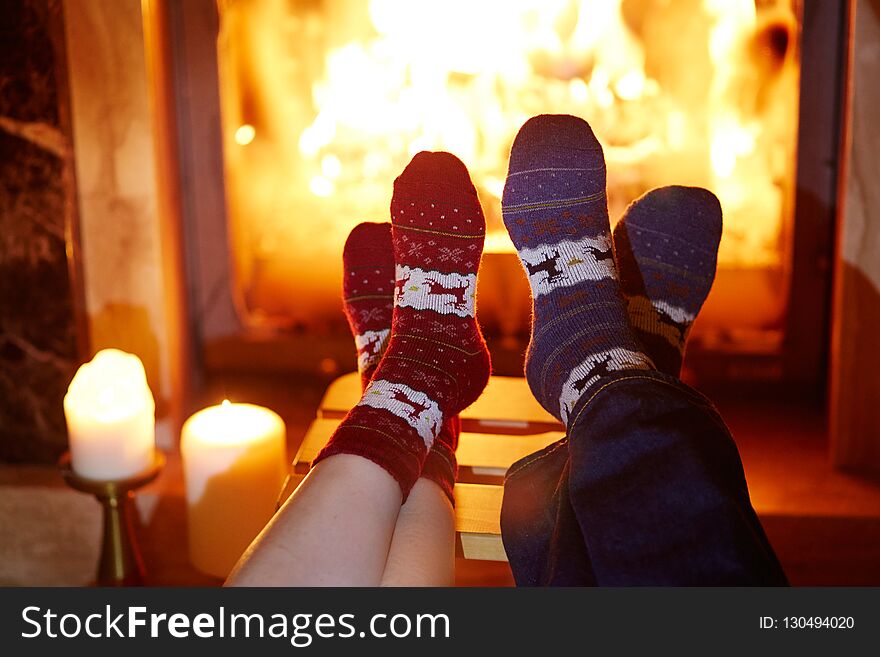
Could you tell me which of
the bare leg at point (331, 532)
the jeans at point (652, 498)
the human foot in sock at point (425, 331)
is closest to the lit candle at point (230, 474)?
the human foot in sock at point (425, 331)

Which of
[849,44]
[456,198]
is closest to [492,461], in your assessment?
[456,198]

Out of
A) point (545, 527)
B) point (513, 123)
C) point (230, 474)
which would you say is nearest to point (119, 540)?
point (230, 474)

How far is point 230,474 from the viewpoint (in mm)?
1061

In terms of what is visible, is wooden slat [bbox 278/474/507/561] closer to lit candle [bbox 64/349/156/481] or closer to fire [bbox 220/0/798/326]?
lit candle [bbox 64/349/156/481]

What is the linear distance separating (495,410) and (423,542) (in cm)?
41

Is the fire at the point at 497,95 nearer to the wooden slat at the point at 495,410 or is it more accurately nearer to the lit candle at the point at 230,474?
the wooden slat at the point at 495,410

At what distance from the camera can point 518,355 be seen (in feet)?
4.95

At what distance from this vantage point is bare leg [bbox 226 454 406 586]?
63 cm

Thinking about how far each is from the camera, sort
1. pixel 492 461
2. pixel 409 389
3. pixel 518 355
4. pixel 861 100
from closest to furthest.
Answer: pixel 409 389
pixel 492 461
pixel 861 100
pixel 518 355

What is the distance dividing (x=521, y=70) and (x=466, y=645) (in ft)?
3.30

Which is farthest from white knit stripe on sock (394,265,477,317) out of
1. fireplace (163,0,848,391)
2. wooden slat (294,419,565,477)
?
fireplace (163,0,848,391)

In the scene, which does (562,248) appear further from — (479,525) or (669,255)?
(479,525)

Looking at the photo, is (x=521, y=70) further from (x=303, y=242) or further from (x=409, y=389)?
(x=409, y=389)

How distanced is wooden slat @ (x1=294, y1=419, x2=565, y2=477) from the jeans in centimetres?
26
